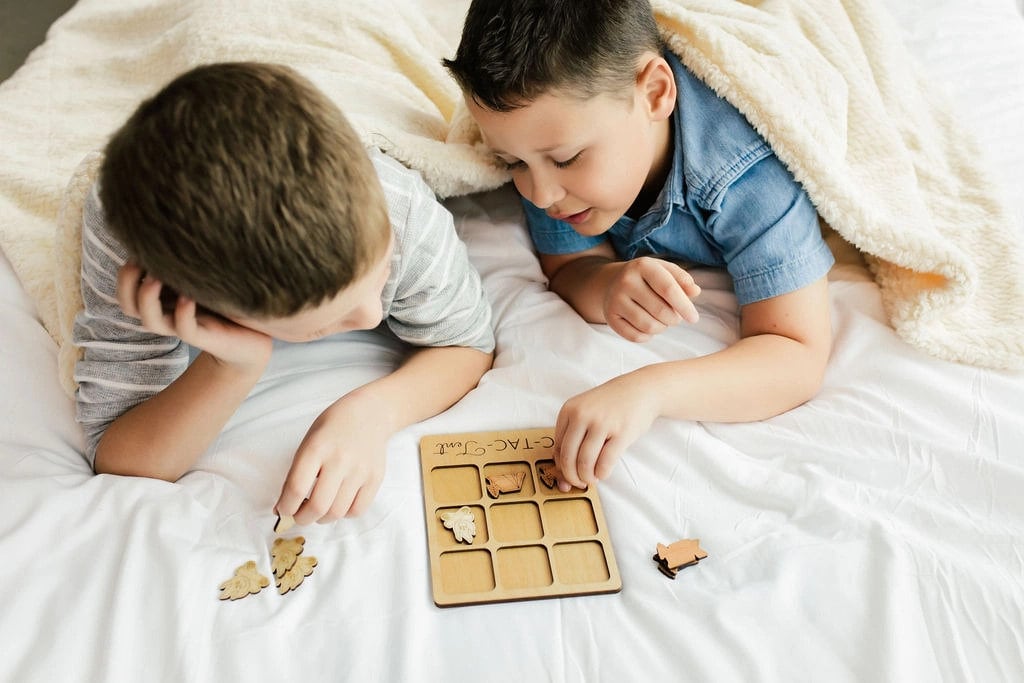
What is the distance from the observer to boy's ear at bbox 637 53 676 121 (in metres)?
0.86

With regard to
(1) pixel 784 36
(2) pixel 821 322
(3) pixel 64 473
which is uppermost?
(1) pixel 784 36

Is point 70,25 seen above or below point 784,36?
below

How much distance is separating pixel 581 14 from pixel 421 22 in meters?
0.43

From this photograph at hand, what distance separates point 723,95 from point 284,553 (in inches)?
25.0

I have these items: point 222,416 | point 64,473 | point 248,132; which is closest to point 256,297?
point 248,132

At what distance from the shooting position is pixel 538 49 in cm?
78

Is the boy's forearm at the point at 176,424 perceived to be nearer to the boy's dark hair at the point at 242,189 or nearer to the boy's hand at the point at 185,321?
the boy's hand at the point at 185,321

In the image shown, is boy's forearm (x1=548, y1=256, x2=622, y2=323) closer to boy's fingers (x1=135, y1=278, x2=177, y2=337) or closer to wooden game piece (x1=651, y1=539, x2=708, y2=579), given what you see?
wooden game piece (x1=651, y1=539, x2=708, y2=579)

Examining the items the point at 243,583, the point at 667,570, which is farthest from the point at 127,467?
the point at 667,570

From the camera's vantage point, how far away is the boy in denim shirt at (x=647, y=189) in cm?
78

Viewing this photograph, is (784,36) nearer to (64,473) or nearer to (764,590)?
(764,590)

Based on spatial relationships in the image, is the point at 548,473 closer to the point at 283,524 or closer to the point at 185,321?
the point at 283,524

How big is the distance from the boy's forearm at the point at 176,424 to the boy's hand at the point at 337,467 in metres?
0.08

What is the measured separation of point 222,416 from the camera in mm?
740
